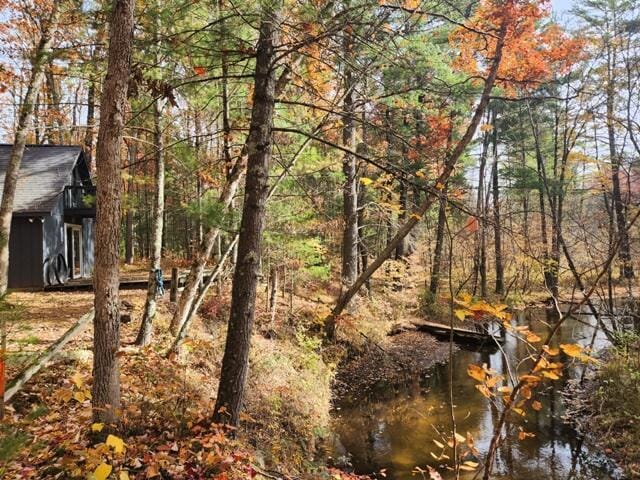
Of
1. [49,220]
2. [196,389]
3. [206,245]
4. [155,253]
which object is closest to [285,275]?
[155,253]

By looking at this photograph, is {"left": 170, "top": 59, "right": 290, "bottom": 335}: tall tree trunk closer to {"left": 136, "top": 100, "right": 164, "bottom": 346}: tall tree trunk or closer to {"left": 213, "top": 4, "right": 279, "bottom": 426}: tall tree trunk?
{"left": 136, "top": 100, "right": 164, "bottom": 346}: tall tree trunk

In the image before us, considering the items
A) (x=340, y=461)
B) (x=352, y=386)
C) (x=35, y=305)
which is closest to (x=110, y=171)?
(x=340, y=461)

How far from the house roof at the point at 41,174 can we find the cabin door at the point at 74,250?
1882 mm

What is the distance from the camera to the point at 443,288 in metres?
21.2

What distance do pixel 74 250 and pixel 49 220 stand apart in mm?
2547

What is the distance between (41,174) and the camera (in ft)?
53.8

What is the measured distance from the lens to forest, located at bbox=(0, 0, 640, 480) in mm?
4457

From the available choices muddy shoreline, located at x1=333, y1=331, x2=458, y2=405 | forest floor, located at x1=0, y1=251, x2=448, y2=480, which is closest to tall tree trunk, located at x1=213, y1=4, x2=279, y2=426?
forest floor, located at x1=0, y1=251, x2=448, y2=480

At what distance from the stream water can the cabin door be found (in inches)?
530

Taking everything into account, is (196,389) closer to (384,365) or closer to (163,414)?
(163,414)

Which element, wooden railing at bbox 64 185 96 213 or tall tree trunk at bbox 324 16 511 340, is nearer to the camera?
tall tree trunk at bbox 324 16 511 340

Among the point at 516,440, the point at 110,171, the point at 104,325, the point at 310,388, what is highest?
the point at 110,171

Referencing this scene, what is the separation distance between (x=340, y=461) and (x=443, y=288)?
1511 cm

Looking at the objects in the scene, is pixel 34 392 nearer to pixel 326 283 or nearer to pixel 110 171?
pixel 110 171
